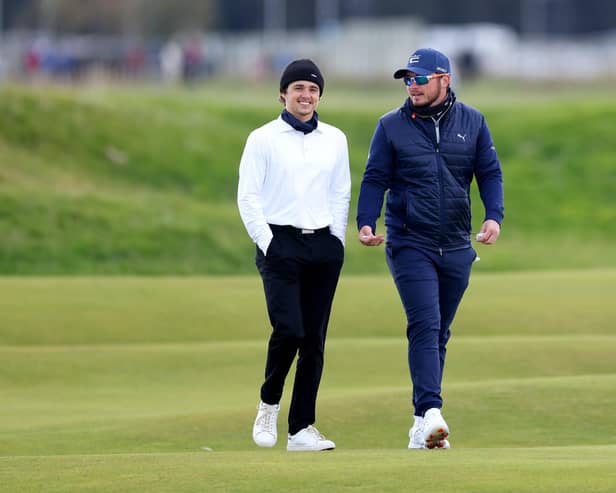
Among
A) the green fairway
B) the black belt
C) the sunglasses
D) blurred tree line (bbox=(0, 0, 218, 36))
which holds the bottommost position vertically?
the green fairway

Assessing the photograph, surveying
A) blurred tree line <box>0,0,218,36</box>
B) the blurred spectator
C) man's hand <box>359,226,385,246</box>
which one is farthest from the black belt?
blurred tree line <box>0,0,218,36</box>

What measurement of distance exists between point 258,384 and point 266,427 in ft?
10.2

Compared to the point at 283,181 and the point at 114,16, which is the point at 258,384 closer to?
the point at 283,181

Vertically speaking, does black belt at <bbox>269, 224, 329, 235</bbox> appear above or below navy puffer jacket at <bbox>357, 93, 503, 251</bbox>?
below

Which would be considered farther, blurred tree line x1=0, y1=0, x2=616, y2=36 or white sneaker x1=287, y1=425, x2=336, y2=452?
blurred tree line x1=0, y1=0, x2=616, y2=36

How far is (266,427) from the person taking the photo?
27.2 ft

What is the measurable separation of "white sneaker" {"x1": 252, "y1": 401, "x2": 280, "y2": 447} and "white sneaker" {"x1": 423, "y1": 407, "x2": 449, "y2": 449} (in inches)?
37.9

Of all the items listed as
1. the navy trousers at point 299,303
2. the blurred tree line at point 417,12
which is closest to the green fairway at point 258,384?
the navy trousers at point 299,303

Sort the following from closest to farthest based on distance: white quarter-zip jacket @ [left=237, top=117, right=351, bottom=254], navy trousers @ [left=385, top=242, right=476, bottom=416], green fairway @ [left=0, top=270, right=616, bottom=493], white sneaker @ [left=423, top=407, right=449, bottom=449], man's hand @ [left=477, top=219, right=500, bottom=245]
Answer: green fairway @ [left=0, top=270, right=616, bottom=493]
white sneaker @ [left=423, top=407, right=449, bottom=449]
white quarter-zip jacket @ [left=237, top=117, right=351, bottom=254]
navy trousers @ [left=385, top=242, right=476, bottom=416]
man's hand @ [left=477, top=219, right=500, bottom=245]

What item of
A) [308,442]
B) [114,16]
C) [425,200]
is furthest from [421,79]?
[114,16]

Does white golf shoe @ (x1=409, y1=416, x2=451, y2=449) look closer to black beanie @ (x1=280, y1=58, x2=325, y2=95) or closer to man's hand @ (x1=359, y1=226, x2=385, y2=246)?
man's hand @ (x1=359, y1=226, x2=385, y2=246)

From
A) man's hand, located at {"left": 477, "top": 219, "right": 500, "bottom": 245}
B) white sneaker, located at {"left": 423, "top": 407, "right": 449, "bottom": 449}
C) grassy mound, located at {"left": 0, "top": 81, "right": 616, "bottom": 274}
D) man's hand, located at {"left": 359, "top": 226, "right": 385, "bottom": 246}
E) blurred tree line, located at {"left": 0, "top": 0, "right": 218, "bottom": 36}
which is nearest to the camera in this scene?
white sneaker, located at {"left": 423, "top": 407, "right": 449, "bottom": 449}

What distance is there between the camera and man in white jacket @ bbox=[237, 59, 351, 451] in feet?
26.3

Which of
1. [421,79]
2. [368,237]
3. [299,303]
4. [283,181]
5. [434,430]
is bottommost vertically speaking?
[434,430]
